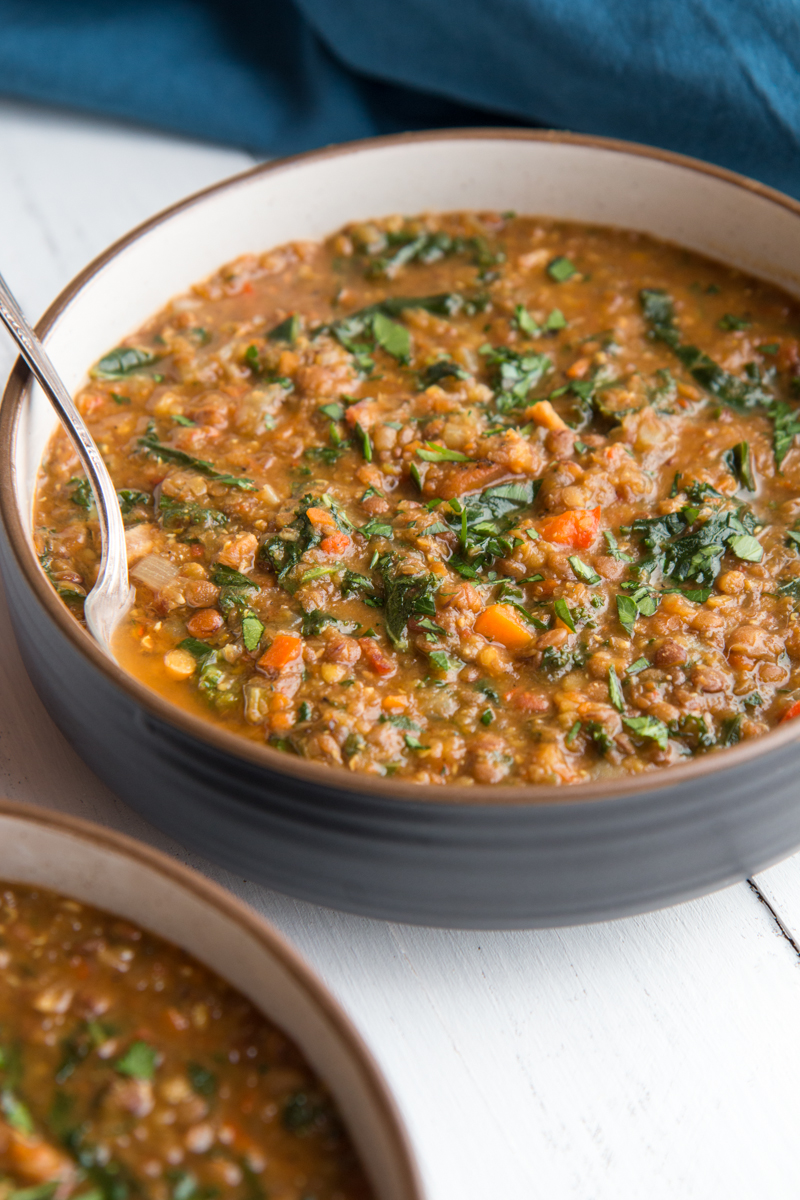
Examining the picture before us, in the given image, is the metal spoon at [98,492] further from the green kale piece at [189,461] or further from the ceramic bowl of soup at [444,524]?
the green kale piece at [189,461]

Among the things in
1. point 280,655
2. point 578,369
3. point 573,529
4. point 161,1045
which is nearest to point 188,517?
point 280,655

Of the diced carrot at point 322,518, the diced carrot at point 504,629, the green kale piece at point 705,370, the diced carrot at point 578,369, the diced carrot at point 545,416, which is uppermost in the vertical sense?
the green kale piece at point 705,370

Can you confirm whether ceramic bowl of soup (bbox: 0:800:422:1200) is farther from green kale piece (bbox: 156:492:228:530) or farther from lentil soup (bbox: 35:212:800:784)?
green kale piece (bbox: 156:492:228:530)

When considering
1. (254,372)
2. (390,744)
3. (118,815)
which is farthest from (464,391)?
(118,815)

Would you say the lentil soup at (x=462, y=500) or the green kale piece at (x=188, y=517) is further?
the green kale piece at (x=188, y=517)

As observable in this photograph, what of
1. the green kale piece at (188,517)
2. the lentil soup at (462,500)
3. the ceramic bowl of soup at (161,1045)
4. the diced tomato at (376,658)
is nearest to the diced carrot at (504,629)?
the lentil soup at (462,500)

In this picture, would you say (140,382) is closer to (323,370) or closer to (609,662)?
(323,370)

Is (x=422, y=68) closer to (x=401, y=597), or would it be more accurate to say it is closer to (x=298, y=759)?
(x=401, y=597)
